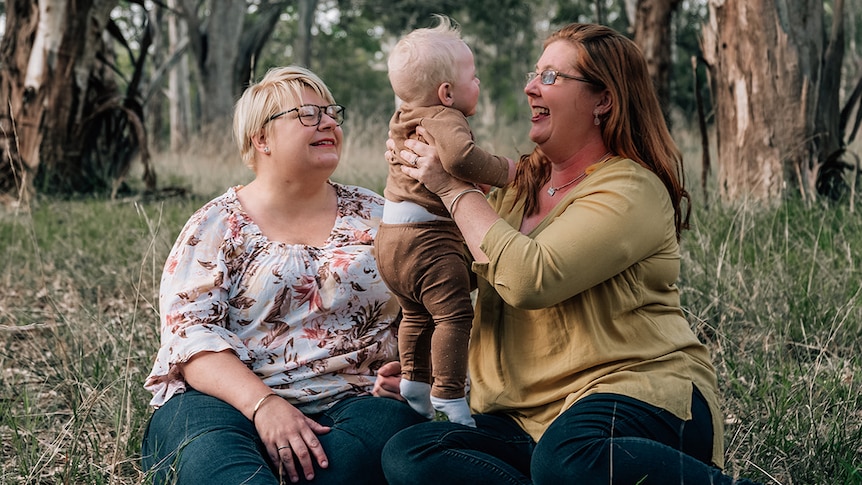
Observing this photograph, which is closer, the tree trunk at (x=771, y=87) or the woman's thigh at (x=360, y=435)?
the woman's thigh at (x=360, y=435)

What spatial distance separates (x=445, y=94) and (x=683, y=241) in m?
2.84

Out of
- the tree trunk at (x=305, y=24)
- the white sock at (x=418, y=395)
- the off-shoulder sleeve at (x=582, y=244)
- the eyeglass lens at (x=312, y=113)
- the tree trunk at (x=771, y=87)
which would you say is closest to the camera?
the off-shoulder sleeve at (x=582, y=244)

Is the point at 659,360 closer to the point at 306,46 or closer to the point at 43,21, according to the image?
the point at 43,21

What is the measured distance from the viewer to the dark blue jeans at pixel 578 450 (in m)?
2.14

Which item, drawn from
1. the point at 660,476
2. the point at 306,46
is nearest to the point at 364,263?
the point at 660,476

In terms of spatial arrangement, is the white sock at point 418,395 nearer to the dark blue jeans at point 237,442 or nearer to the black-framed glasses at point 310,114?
the dark blue jeans at point 237,442

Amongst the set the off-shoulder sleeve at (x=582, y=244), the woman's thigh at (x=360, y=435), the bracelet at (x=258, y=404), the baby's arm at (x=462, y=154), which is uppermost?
the baby's arm at (x=462, y=154)

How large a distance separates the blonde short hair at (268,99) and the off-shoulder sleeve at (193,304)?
1.04 feet

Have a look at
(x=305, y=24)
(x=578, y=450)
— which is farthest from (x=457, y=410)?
(x=305, y=24)

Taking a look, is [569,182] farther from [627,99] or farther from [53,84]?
[53,84]

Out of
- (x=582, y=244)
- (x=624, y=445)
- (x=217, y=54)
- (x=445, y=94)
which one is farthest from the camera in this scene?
(x=217, y=54)

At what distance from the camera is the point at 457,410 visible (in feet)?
8.16

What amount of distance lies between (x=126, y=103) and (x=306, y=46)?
11.4 m

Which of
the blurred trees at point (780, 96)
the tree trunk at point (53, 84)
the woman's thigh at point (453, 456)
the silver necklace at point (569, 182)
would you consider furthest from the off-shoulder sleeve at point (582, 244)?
the tree trunk at point (53, 84)
